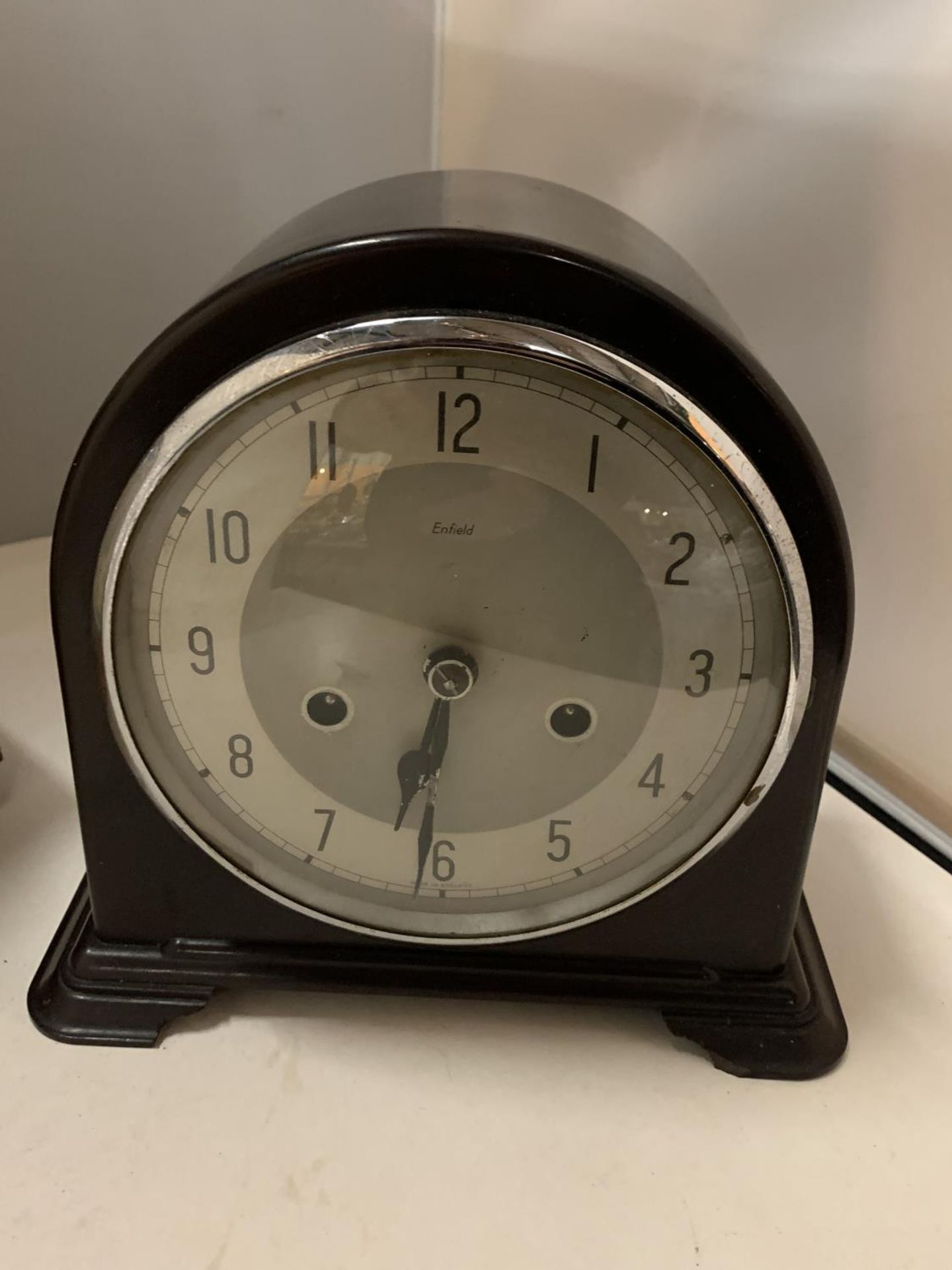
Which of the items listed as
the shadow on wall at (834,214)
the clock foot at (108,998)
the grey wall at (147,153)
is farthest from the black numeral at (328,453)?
the grey wall at (147,153)

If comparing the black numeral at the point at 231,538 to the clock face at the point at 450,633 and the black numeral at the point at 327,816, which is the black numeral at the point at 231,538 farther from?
the black numeral at the point at 327,816

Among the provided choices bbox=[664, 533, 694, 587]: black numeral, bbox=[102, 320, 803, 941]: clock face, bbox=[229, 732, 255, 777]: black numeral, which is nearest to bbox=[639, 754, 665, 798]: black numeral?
bbox=[102, 320, 803, 941]: clock face

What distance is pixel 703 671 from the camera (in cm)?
57

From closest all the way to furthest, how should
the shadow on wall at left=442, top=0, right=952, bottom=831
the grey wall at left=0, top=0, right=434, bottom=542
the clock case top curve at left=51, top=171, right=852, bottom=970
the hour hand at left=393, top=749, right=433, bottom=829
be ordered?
the clock case top curve at left=51, top=171, right=852, bottom=970 < the hour hand at left=393, top=749, right=433, bottom=829 < the shadow on wall at left=442, top=0, right=952, bottom=831 < the grey wall at left=0, top=0, right=434, bottom=542

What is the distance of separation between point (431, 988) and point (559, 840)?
0.12m

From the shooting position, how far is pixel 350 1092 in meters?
0.62

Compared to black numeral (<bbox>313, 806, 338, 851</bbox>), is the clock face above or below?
above

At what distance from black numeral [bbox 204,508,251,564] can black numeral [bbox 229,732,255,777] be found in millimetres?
105

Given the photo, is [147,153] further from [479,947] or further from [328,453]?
[479,947]

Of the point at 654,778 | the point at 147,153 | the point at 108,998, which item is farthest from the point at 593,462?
the point at 147,153

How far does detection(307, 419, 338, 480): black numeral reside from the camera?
20.7 inches

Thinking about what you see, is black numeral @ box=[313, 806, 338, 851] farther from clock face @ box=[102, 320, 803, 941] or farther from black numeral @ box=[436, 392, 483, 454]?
black numeral @ box=[436, 392, 483, 454]

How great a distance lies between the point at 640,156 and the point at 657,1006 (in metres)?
0.76

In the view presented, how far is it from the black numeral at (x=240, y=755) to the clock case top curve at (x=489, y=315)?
2.2 inches
